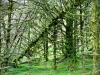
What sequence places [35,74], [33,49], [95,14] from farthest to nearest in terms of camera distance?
[33,49] → [35,74] → [95,14]

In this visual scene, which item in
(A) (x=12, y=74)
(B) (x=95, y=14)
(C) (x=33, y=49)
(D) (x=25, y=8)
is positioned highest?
(D) (x=25, y=8)

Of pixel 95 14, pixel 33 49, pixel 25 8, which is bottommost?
pixel 33 49

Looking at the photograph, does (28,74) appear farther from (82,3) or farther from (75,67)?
(82,3)

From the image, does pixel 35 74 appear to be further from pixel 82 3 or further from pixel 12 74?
pixel 82 3

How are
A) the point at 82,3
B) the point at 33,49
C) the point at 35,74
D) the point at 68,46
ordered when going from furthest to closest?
the point at 33,49
the point at 68,46
the point at 82,3
the point at 35,74

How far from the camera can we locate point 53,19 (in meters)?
19.8

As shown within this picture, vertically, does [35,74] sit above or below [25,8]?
below

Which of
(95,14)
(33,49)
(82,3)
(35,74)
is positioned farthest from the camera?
(33,49)

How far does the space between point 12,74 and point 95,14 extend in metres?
8.26

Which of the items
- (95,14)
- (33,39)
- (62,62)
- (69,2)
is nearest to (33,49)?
(33,39)

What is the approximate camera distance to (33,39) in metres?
21.6

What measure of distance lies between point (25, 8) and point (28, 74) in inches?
206

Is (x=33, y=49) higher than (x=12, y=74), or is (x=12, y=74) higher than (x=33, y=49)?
(x=33, y=49)

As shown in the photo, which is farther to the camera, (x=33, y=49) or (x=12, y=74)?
(x=33, y=49)
